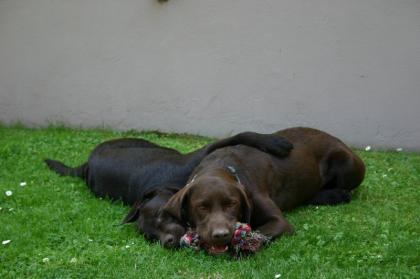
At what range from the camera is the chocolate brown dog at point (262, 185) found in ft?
18.6

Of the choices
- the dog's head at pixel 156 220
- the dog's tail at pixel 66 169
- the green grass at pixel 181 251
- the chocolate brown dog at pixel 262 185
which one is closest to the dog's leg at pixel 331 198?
the chocolate brown dog at pixel 262 185

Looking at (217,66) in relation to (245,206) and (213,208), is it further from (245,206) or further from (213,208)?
(213,208)

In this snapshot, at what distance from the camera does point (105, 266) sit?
18.2 feet

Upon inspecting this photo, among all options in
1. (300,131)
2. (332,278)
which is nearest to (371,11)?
(300,131)

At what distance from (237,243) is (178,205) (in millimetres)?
558

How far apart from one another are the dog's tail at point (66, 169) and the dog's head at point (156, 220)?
1610 mm

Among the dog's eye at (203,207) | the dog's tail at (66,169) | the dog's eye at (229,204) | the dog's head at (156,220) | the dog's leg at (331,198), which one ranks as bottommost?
the dog's tail at (66,169)

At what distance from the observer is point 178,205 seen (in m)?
5.91

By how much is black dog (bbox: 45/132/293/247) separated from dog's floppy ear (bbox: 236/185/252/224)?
2.41 ft

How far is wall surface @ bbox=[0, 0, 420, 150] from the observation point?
1030cm

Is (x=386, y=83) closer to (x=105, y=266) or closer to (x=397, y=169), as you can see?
(x=397, y=169)

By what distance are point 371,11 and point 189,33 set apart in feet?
7.79

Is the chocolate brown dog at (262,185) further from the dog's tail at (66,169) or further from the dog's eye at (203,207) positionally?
the dog's tail at (66,169)

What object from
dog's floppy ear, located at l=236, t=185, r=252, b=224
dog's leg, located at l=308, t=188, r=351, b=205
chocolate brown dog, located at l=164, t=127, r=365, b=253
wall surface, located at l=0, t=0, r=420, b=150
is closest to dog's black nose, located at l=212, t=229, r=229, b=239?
chocolate brown dog, located at l=164, t=127, r=365, b=253
